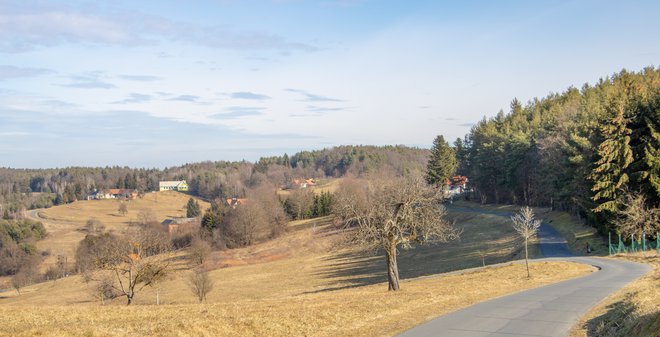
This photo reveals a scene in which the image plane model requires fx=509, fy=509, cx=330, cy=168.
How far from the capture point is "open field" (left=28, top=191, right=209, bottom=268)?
126438 mm

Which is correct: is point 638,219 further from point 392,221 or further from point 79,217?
point 79,217

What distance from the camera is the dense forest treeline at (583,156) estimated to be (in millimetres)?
45625

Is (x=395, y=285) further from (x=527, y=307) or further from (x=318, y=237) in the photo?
(x=318, y=237)

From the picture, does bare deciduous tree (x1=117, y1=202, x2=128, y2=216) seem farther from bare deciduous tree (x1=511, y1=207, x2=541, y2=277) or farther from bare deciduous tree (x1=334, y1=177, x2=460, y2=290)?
bare deciduous tree (x1=334, y1=177, x2=460, y2=290)

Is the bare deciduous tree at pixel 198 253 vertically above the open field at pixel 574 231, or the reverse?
the open field at pixel 574 231

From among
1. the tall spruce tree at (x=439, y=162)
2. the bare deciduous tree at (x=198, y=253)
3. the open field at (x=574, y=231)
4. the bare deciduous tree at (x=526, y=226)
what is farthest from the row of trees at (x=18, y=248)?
the open field at (x=574, y=231)

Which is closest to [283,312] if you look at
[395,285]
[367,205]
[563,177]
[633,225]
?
[395,285]

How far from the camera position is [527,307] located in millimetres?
20578

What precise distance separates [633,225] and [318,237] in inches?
2510

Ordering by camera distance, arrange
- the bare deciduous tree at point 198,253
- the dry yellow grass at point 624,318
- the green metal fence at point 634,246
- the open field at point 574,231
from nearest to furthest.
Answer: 1. the dry yellow grass at point 624,318
2. the green metal fence at point 634,246
3. the open field at point 574,231
4. the bare deciduous tree at point 198,253

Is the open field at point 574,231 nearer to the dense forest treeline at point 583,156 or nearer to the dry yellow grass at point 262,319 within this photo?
the dense forest treeline at point 583,156

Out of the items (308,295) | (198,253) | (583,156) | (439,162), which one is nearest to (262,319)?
(308,295)

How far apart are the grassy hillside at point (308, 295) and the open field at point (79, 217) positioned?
43.2m

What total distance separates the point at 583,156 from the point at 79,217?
159 meters
